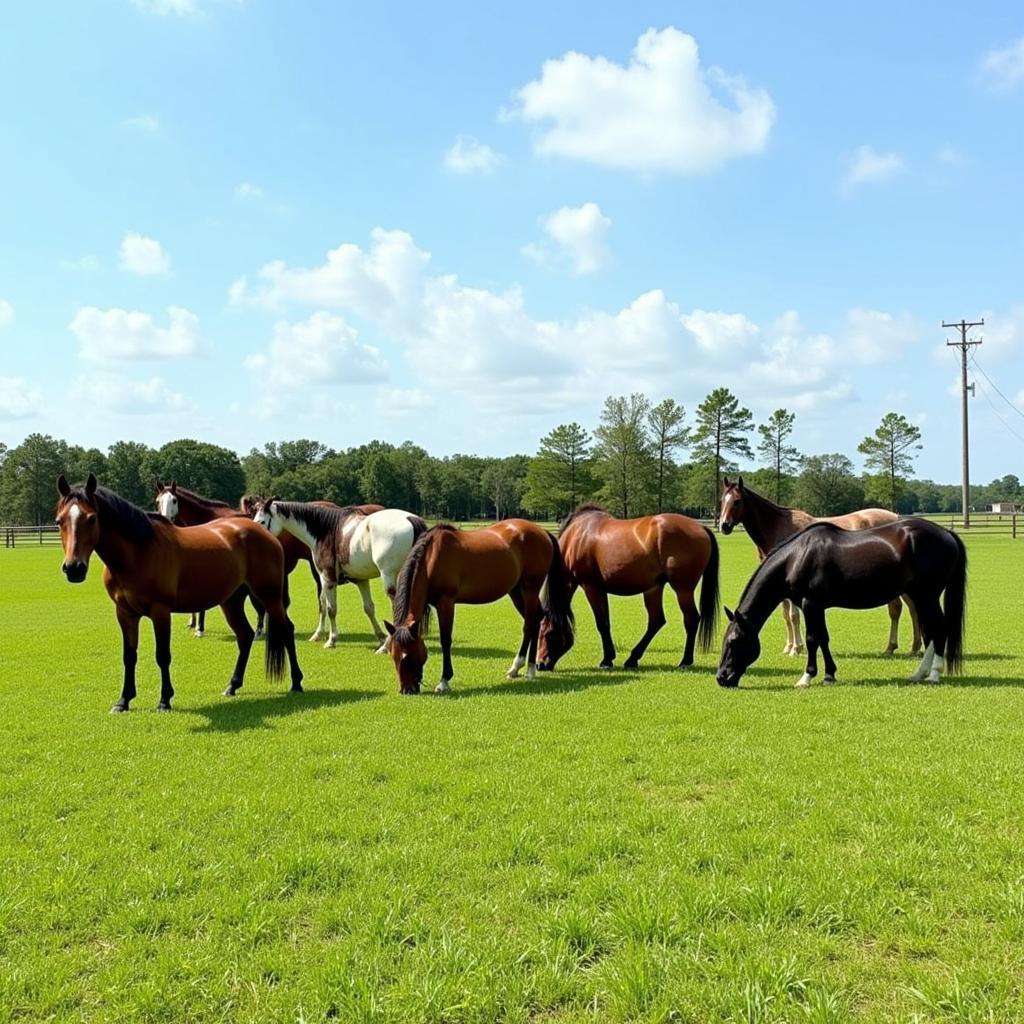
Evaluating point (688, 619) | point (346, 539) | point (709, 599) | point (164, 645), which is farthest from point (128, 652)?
point (709, 599)

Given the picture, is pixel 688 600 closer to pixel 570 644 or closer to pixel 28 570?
pixel 570 644

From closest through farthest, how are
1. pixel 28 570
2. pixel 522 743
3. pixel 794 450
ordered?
pixel 522 743 < pixel 28 570 < pixel 794 450

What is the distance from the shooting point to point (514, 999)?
2.75 metres

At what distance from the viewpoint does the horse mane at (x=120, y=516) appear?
23.1ft

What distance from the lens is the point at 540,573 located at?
30.6 ft

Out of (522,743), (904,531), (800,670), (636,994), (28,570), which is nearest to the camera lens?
(636,994)

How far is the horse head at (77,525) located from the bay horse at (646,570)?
201 inches

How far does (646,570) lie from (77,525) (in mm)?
6103

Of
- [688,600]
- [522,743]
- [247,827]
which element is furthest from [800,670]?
[247,827]

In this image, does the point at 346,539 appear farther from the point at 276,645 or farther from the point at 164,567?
the point at 164,567

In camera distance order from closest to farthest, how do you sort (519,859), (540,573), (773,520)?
(519,859), (540,573), (773,520)

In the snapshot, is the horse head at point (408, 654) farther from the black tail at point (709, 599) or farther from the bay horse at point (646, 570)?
Answer: the black tail at point (709, 599)

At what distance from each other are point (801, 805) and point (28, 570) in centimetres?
2956

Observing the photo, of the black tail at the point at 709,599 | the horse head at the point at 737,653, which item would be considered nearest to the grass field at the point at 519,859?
the horse head at the point at 737,653
